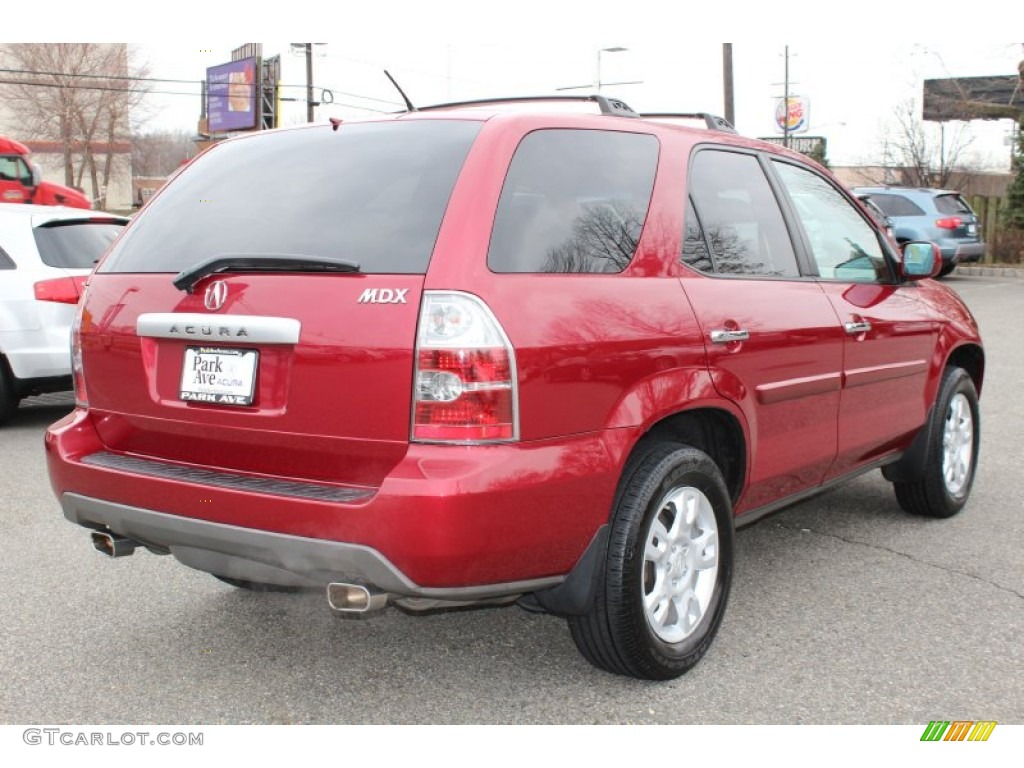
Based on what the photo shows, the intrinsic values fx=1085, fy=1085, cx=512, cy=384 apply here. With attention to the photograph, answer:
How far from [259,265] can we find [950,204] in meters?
20.8

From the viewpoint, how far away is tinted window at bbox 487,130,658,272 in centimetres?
299

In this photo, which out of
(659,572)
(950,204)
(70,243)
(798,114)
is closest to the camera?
(659,572)

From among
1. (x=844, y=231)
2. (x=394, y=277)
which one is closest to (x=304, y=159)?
(x=394, y=277)

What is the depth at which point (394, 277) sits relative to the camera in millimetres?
2854

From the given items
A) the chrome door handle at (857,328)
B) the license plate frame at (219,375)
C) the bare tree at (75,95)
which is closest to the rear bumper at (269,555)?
Answer: the license plate frame at (219,375)

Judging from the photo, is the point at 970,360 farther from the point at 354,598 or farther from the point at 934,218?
the point at 934,218

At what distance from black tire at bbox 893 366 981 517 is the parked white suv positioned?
5742 mm

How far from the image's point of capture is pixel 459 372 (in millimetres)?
2770

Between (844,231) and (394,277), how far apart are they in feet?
8.37

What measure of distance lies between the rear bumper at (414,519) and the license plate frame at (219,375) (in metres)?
0.23

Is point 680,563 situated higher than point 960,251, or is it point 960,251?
point 960,251

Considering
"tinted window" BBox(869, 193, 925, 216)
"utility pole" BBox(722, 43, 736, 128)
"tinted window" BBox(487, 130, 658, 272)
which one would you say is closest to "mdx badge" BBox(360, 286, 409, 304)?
"tinted window" BBox(487, 130, 658, 272)

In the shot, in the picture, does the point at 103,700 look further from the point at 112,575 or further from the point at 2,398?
the point at 2,398

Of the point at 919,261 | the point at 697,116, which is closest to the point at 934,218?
the point at 919,261
